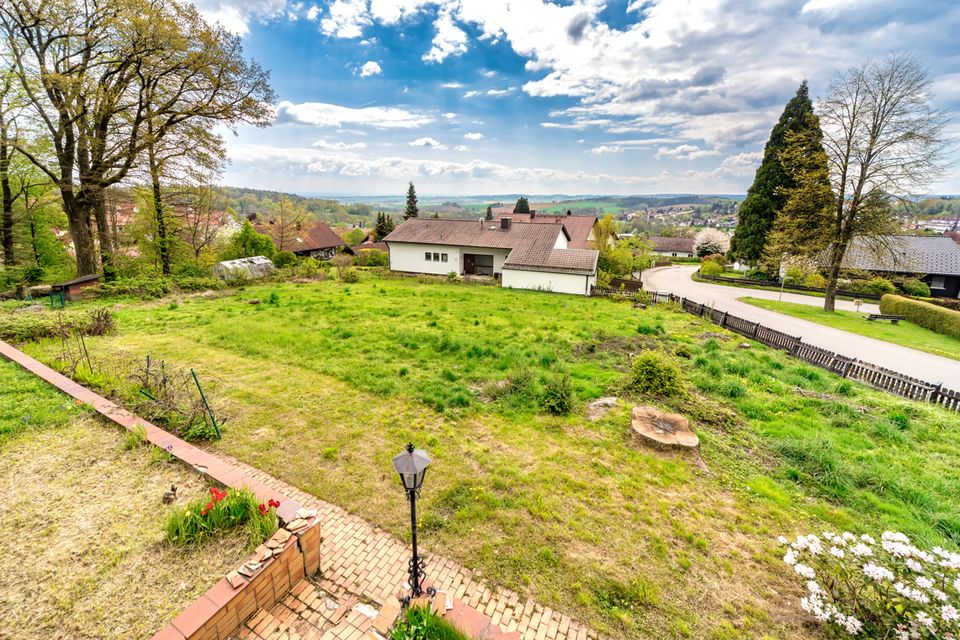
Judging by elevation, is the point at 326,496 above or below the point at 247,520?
below

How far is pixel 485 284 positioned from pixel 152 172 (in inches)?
711

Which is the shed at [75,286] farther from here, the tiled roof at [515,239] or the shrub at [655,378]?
the shrub at [655,378]

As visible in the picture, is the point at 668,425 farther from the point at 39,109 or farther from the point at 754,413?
the point at 39,109

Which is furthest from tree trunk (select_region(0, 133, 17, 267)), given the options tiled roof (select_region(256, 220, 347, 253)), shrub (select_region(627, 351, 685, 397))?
shrub (select_region(627, 351, 685, 397))

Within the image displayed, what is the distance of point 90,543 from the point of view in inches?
135

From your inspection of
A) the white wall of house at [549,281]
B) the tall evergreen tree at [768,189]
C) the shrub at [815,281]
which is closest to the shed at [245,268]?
the white wall of house at [549,281]

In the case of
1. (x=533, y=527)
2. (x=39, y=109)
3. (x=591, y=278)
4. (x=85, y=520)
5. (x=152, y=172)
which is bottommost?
(x=533, y=527)

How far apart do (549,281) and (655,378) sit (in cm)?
1563

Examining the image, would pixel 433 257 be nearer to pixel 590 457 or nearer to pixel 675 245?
pixel 590 457

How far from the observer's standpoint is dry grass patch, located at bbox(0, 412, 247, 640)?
111 inches

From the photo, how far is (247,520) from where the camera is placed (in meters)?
3.70

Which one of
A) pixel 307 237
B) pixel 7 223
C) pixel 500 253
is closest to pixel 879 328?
pixel 500 253

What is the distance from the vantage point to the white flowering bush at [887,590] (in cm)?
272

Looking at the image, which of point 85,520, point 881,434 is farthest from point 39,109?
point 881,434
